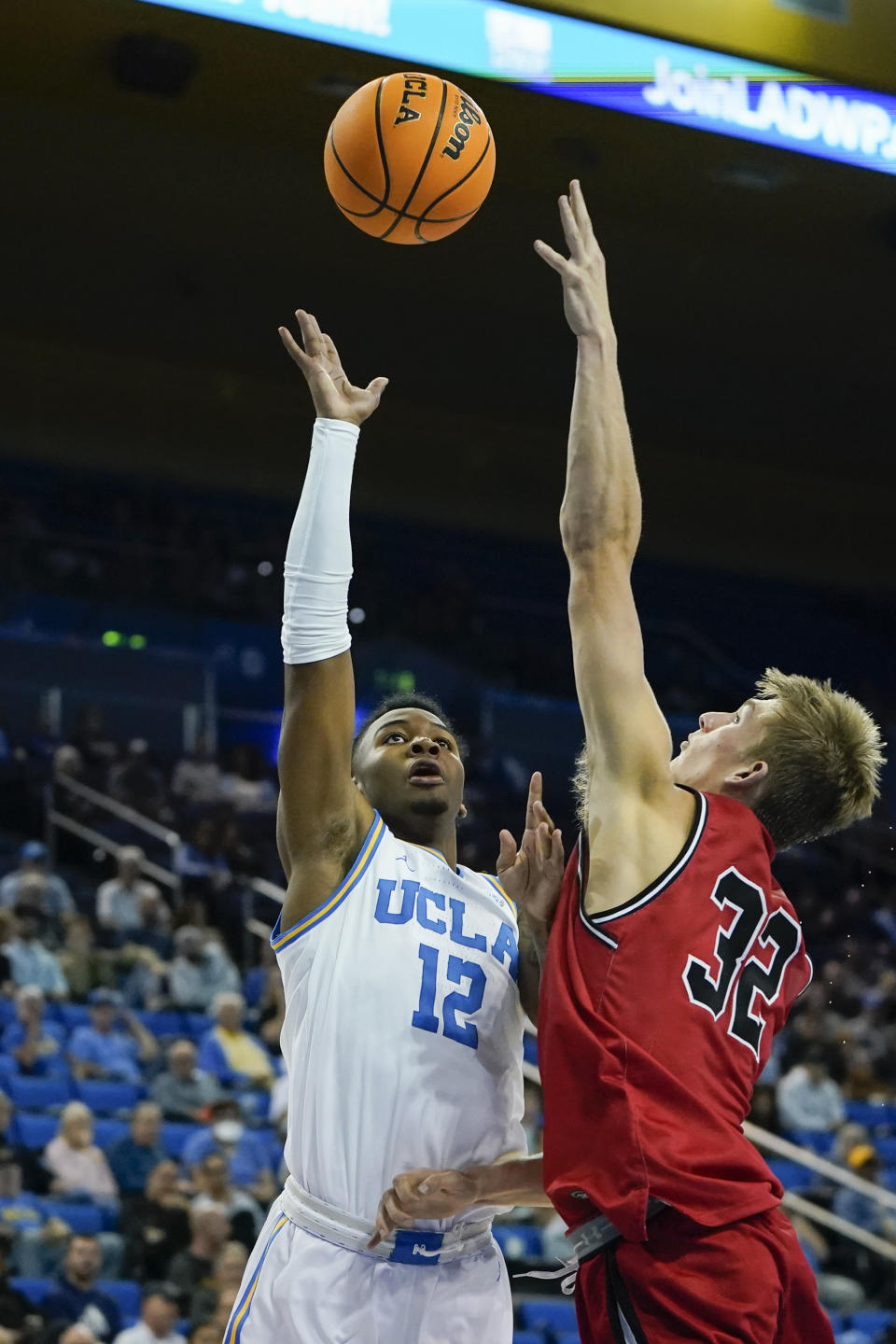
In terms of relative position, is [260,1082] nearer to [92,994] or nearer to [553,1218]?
[92,994]

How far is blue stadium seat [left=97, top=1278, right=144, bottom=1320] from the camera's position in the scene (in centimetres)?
759

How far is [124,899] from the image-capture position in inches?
428

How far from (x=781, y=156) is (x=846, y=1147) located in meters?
6.12

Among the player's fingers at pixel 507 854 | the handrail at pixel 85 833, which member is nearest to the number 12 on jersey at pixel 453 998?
the player's fingers at pixel 507 854

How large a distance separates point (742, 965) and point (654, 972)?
0.22 m

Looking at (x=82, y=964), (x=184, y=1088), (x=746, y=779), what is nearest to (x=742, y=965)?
(x=746, y=779)

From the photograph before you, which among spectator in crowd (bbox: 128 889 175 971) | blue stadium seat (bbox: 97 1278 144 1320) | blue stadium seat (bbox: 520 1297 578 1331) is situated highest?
spectator in crowd (bbox: 128 889 175 971)

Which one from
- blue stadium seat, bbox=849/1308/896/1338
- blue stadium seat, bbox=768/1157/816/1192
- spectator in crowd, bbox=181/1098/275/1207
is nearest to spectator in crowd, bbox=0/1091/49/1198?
spectator in crowd, bbox=181/1098/275/1207

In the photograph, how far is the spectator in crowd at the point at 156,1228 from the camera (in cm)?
776

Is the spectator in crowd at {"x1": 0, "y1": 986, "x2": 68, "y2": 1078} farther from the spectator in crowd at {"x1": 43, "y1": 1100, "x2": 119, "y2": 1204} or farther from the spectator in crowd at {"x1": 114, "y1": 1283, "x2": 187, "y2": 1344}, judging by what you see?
the spectator in crowd at {"x1": 114, "y1": 1283, "x2": 187, "y2": 1344}

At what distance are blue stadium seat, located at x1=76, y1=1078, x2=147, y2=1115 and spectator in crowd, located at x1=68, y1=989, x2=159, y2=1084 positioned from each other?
6cm

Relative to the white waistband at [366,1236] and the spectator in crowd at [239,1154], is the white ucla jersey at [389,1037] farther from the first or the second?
the spectator in crowd at [239,1154]

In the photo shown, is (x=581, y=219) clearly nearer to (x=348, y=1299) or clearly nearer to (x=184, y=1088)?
(x=348, y=1299)

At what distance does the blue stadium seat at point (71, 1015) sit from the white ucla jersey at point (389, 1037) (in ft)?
21.7
